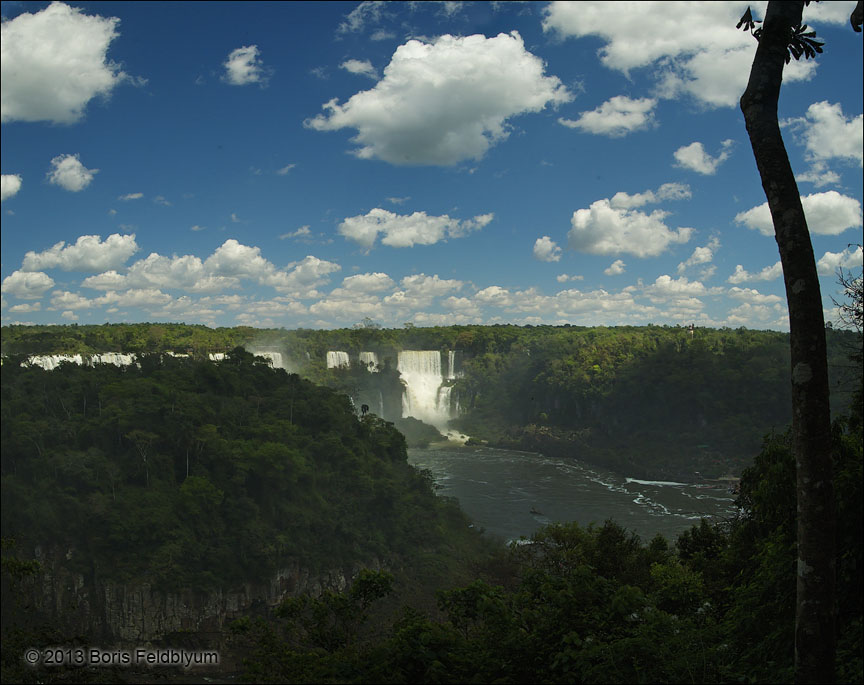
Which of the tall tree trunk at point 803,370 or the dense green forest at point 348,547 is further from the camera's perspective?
the dense green forest at point 348,547

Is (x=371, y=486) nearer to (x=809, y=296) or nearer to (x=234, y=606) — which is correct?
(x=234, y=606)

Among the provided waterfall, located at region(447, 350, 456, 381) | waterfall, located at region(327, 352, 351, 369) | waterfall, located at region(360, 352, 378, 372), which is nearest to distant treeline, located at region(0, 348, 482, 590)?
waterfall, located at region(327, 352, 351, 369)

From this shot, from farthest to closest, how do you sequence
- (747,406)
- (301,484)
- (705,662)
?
1. (747,406)
2. (301,484)
3. (705,662)

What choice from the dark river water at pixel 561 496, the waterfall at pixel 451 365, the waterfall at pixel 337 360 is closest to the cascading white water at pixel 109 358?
the dark river water at pixel 561 496

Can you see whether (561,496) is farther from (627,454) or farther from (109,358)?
(109,358)

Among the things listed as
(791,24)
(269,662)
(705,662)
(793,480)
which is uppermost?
(791,24)

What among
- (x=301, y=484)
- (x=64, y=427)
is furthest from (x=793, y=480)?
(x=64, y=427)

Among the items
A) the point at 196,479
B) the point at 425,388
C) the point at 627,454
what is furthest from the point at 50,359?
the point at 627,454

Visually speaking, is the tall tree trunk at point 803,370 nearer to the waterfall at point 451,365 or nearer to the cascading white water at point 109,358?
the cascading white water at point 109,358
